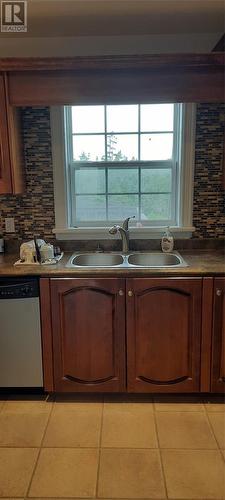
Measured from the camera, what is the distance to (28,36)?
2.48m

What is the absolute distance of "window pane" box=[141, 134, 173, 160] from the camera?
8.86 ft

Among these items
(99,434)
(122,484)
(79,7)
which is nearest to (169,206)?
(79,7)

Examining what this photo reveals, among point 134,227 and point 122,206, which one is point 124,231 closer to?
point 134,227

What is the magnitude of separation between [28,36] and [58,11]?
440 millimetres

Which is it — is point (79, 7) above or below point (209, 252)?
above

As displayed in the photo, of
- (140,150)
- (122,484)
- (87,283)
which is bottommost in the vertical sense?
(122,484)

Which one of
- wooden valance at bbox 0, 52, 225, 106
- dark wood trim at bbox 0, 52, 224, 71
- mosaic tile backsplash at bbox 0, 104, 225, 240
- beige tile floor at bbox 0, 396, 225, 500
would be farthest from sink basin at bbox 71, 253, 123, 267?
dark wood trim at bbox 0, 52, 224, 71

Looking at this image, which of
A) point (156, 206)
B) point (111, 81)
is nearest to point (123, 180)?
point (156, 206)

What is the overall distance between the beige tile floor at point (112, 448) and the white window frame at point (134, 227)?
1.15m

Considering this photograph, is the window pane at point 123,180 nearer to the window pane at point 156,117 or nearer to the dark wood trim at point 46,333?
the window pane at point 156,117

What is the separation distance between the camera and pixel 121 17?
2215 millimetres

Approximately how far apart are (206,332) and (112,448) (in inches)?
33.2

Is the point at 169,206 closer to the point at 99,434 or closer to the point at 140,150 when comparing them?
the point at 140,150

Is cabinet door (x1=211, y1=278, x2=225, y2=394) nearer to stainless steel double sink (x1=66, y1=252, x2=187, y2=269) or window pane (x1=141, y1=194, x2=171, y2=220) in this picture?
stainless steel double sink (x1=66, y1=252, x2=187, y2=269)
